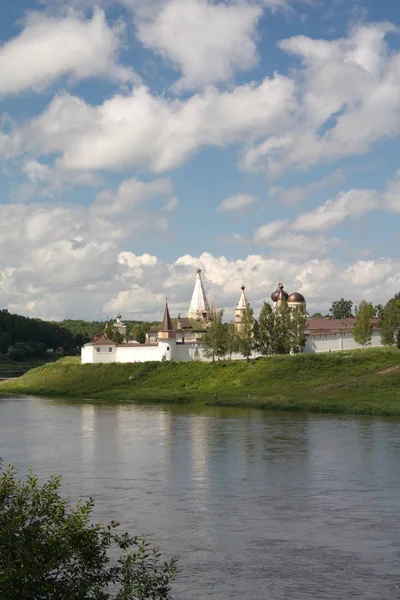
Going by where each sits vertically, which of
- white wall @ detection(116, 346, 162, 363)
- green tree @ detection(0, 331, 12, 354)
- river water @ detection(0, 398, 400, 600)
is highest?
green tree @ detection(0, 331, 12, 354)

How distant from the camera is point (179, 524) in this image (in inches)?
765

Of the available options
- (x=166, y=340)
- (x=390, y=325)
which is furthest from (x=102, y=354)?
(x=390, y=325)

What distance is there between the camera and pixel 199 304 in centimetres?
9269

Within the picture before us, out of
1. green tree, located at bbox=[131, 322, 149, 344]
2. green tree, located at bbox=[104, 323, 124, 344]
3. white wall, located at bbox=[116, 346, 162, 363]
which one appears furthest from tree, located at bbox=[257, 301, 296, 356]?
green tree, located at bbox=[104, 323, 124, 344]

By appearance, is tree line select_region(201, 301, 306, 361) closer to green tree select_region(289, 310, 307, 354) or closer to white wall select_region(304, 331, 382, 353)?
green tree select_region(289, 310, 307, 354)

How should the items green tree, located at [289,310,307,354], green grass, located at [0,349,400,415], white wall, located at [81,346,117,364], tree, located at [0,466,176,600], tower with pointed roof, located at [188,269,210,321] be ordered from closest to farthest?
1. tree, located at [0,466,176,600]
2. green grass, located at [0,349,400,415]
3. green tree, located at [289,310,307,354]
4. white wall, located at [81,346,117,364]
5. tower with pointed roof, located at [188,269,210,321]

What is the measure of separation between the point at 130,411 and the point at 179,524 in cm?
3251

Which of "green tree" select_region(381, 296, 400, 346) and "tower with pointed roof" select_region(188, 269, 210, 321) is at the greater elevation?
"tower with pointed roof" select_region(188, 269, 210, 321)

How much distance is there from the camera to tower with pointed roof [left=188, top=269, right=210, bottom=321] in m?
91.4

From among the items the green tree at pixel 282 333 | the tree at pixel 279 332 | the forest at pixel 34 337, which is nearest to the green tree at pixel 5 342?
the forest at pixel 34 337

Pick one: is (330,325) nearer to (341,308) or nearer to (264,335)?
(264,335)

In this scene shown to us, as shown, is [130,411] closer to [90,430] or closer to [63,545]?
[90,430]

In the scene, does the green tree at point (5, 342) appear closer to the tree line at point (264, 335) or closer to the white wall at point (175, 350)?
the white wall at point (175, 350)

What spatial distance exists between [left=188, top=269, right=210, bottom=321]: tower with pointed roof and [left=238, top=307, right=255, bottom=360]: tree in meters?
15.5
